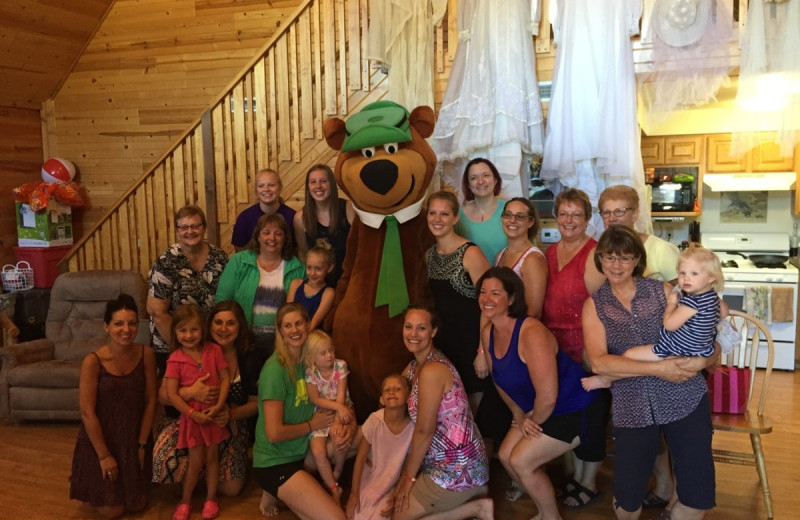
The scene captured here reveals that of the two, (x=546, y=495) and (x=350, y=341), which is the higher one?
(x=350, y=341)

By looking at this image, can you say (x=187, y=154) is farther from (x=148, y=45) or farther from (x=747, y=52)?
(x=747, y=52)

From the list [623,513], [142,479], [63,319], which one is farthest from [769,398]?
[63,319]

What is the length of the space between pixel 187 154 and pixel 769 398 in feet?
13.5

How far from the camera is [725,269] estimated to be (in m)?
4.52

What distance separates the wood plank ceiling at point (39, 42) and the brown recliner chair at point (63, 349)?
2.11 meters

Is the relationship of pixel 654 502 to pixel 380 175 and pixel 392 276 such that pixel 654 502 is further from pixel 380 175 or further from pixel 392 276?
pixel 380 175

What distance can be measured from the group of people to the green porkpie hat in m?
0.32

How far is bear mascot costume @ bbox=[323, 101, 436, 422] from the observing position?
95.0 inches

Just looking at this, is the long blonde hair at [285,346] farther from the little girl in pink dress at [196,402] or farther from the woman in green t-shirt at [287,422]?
the little girl in pink dress at [196,402]

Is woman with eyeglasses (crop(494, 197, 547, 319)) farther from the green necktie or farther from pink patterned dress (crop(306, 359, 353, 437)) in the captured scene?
pink patterned dress (crop(306, 359, 353, 437))

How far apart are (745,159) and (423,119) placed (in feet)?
11.1

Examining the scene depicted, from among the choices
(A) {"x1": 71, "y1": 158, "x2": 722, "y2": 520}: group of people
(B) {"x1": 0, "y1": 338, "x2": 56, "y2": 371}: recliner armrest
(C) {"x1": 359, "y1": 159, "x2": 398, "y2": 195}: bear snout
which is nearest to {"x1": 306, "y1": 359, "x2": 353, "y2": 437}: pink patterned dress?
(A) {"x1": 71, "y1": 158, "x2": 722, "y2": 520}: group of people

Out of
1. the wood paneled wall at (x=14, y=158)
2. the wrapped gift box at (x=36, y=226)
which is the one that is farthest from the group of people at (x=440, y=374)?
the wood paneled wall at (x=14, y=158)

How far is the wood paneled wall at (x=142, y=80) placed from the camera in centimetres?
503
